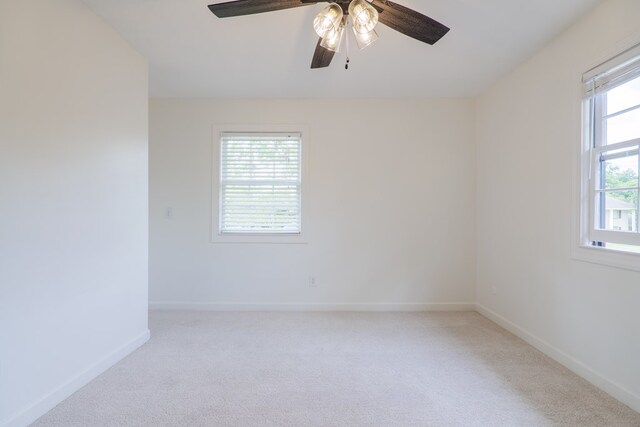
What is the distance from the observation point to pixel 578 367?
7.04 ft

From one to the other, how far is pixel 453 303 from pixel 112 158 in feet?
12.2

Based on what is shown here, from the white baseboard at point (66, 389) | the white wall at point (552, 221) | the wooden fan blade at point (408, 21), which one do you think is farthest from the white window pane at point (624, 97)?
the white baseboard at point (66, 389)

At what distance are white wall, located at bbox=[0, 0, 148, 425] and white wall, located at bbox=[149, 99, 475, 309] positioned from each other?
3.28 ft

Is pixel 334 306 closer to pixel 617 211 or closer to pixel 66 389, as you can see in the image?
pixel 66 389

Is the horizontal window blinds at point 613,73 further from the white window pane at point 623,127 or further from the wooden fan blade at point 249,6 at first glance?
the wooden fan blade at point 249,6

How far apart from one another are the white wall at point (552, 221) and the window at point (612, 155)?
3.2 inches

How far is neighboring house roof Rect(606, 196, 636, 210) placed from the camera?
1.87 metres

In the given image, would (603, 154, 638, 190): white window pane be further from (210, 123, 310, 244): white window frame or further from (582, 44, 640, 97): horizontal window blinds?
(210, 123, 310, 244): white window frame

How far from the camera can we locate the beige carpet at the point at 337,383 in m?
1.71

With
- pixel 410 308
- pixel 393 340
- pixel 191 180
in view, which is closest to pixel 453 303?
pixel 410 308

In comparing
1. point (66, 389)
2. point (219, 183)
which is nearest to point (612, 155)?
point (219, 183)

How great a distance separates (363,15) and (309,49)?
1041 mm

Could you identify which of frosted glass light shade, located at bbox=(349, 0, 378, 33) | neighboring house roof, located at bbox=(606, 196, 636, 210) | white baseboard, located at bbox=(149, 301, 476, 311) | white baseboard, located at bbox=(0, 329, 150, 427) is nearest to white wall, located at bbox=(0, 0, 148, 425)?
white baseboard, located at bbox=(0, 329, 150, 427)

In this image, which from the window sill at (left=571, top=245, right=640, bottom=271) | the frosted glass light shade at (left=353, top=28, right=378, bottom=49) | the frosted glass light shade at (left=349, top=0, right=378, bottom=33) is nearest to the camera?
the frosted glass light shade at (left=349, top=0, right=378, bottom=33)
